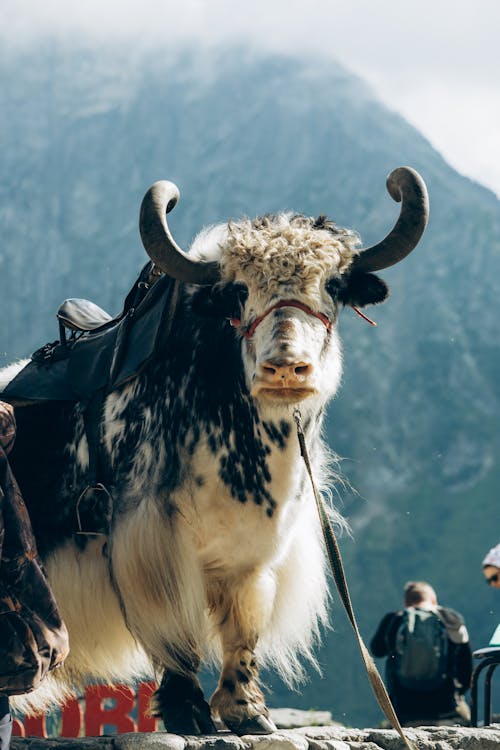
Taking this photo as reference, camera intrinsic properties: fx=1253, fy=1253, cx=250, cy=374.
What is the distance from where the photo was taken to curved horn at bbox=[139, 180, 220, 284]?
13.4 ft

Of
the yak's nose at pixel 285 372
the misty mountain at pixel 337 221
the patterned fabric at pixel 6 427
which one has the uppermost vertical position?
the misty mountain at pixel 337 221

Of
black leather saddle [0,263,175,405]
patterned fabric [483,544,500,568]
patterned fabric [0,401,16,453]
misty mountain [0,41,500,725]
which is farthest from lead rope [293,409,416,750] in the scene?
misty mountain [0,41,500,725]

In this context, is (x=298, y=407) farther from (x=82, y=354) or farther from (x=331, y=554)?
(x=82, y=354)

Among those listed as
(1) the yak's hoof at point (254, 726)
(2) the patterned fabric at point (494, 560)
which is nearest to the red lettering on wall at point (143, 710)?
(2) the patterned fabric at point (494, 560)

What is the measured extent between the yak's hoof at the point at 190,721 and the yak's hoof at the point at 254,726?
167mm

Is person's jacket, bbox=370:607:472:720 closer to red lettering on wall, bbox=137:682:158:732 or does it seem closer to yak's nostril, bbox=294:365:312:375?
red lettering on wall, bbox=137:682:158:732

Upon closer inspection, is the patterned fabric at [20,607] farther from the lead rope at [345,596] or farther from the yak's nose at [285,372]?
the yak's nose at [285,372]

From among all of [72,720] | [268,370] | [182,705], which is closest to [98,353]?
[268,370]

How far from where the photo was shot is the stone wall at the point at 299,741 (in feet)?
11.1

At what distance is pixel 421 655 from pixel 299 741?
187 cm

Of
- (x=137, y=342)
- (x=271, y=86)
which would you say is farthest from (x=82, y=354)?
(x=271, y=86)

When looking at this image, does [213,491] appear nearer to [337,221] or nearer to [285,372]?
[285,372]

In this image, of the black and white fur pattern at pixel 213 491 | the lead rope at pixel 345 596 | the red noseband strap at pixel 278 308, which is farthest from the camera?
the black and white fur pattern at pixel 213 491

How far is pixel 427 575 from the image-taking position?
75.8ft
